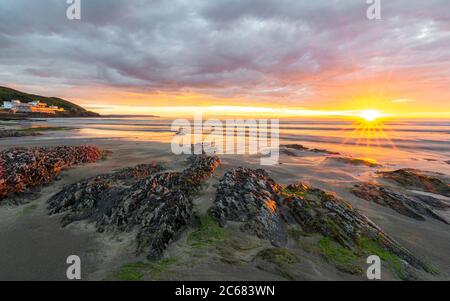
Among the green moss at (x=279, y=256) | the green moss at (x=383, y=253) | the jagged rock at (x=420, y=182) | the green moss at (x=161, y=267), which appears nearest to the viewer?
the green moss at (x=161, y=267)

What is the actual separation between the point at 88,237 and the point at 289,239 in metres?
5.62

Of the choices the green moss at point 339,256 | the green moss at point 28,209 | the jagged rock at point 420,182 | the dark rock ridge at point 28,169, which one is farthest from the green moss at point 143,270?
the jagged rock at point 420,182

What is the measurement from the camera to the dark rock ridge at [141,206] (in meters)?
6.51

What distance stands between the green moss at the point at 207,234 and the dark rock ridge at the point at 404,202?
7.74 metres

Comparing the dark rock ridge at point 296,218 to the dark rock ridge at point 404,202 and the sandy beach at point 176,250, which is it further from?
the dark rock ridge at point 404,202

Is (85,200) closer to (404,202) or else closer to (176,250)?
(176,250)

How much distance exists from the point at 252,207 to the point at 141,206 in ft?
11.3

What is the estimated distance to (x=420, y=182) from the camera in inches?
551

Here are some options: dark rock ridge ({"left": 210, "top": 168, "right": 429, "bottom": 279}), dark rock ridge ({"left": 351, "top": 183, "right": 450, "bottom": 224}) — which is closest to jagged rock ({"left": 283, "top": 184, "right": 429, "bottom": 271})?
dark rock ridge ({"left": 210, "top": 168, "right": 429, "bottom": 279})

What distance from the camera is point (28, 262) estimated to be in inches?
230

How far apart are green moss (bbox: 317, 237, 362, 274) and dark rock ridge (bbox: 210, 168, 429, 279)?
21 centimetres

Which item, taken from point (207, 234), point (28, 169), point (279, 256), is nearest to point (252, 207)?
point (207, 234)
